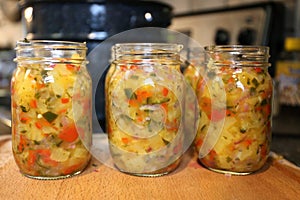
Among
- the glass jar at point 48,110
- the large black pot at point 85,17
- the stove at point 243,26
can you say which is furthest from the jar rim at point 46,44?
the stove at point 243,26

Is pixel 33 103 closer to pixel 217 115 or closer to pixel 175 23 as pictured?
pixel 217 115

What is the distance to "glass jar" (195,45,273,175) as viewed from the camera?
1.92 feet

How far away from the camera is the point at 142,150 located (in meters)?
0.58

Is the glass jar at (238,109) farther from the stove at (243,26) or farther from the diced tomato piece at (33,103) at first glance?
the stove at (243,26)

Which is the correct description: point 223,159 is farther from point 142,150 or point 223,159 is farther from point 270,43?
point 270,43

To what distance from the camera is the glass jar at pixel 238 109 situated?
0.59 meters

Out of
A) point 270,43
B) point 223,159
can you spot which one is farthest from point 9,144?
point 270,43

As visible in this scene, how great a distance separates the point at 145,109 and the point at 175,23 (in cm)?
102

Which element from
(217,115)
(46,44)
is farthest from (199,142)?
(46,44)

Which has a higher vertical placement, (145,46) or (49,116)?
(145,46)

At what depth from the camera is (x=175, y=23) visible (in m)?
1.52

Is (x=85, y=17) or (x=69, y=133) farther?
(x=85, y=17)

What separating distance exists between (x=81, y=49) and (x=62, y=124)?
137 mm

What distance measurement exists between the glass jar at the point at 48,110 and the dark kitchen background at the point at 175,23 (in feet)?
0.73
